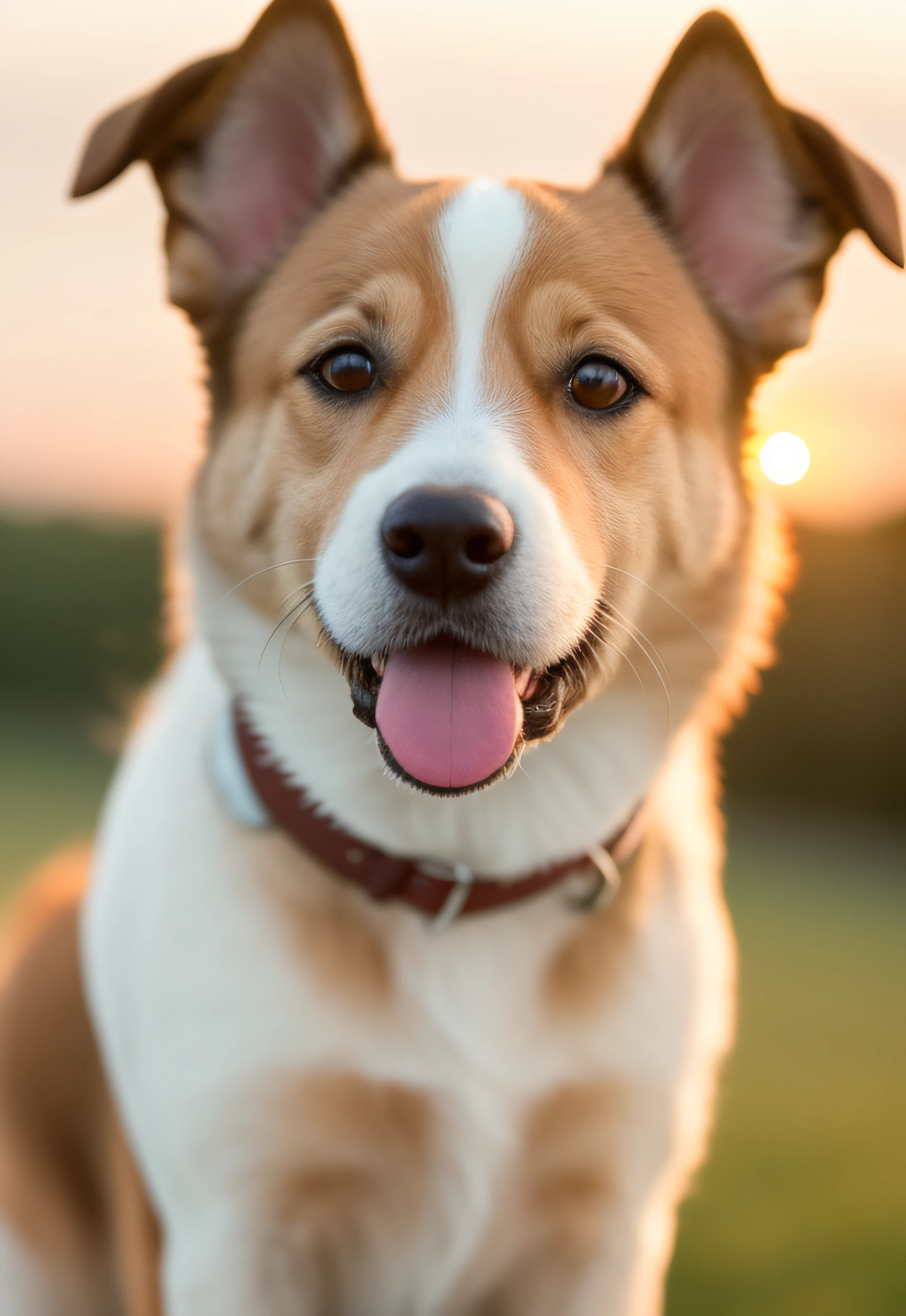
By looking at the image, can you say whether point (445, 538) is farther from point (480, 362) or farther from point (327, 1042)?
point (327, 1042)

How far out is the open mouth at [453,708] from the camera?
5.85 ft

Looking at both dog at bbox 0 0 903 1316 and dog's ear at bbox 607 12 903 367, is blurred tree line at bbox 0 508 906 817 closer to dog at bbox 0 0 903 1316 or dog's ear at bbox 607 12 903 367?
dog at bbox 0 0 903 1316

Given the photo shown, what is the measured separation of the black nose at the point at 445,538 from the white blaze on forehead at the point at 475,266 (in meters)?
0.32

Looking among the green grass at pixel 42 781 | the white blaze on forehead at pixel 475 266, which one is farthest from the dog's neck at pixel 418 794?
the green grass at pixel 42 781

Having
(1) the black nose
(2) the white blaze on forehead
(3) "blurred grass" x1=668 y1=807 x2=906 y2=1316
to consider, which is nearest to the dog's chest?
(1) the black nose

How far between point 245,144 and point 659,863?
1482 mm

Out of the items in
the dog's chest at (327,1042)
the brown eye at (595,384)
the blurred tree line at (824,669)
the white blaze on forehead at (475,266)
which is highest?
the white blaze on forehead at (475,266)

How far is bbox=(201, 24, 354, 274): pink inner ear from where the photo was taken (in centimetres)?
218

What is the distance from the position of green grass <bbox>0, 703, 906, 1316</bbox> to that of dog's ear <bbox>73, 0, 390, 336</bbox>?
264 centimetres

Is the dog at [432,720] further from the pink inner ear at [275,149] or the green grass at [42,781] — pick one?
the green grass at [42,781]

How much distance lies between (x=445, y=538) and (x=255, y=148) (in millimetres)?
1020

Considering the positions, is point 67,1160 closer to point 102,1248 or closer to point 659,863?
point 102,1248

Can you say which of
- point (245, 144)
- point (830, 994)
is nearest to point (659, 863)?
point (245, 144)

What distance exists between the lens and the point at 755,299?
233cm
